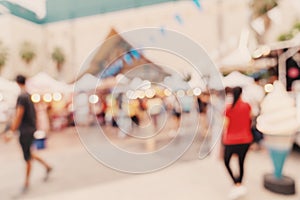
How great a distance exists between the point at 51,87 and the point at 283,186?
867cm

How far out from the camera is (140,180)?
390 cm

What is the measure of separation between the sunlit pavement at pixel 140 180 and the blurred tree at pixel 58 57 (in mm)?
18680

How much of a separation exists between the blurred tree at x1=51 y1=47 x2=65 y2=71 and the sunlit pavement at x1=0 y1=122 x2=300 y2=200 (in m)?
18.7

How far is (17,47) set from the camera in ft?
71.4

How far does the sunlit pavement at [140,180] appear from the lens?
134 inches

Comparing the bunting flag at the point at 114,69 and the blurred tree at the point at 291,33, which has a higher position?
the blurred tree at the point at 291,33

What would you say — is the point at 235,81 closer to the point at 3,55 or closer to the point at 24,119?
the point at 24,119

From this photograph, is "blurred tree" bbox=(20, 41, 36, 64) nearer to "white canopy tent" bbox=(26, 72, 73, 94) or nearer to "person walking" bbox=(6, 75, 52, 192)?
"white canopy tent" bbox=(26, 72, 73, 94)

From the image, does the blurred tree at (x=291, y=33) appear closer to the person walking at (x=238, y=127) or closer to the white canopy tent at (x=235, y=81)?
the white canopy tent at (x=235, y=81)

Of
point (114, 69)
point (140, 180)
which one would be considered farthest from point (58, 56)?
point (140, 180)

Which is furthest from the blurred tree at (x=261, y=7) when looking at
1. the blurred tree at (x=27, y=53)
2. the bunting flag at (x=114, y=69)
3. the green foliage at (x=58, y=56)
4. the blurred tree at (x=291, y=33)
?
the blurred tree at (x=27, y=53)

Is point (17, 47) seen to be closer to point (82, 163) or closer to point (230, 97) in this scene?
point (82, 163)

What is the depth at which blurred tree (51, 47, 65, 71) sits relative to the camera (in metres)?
22.8

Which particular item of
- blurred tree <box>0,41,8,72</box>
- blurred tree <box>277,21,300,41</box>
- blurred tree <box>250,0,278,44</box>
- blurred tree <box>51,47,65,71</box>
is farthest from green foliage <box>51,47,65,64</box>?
blurred tree <box>277,21,300,41</box>
